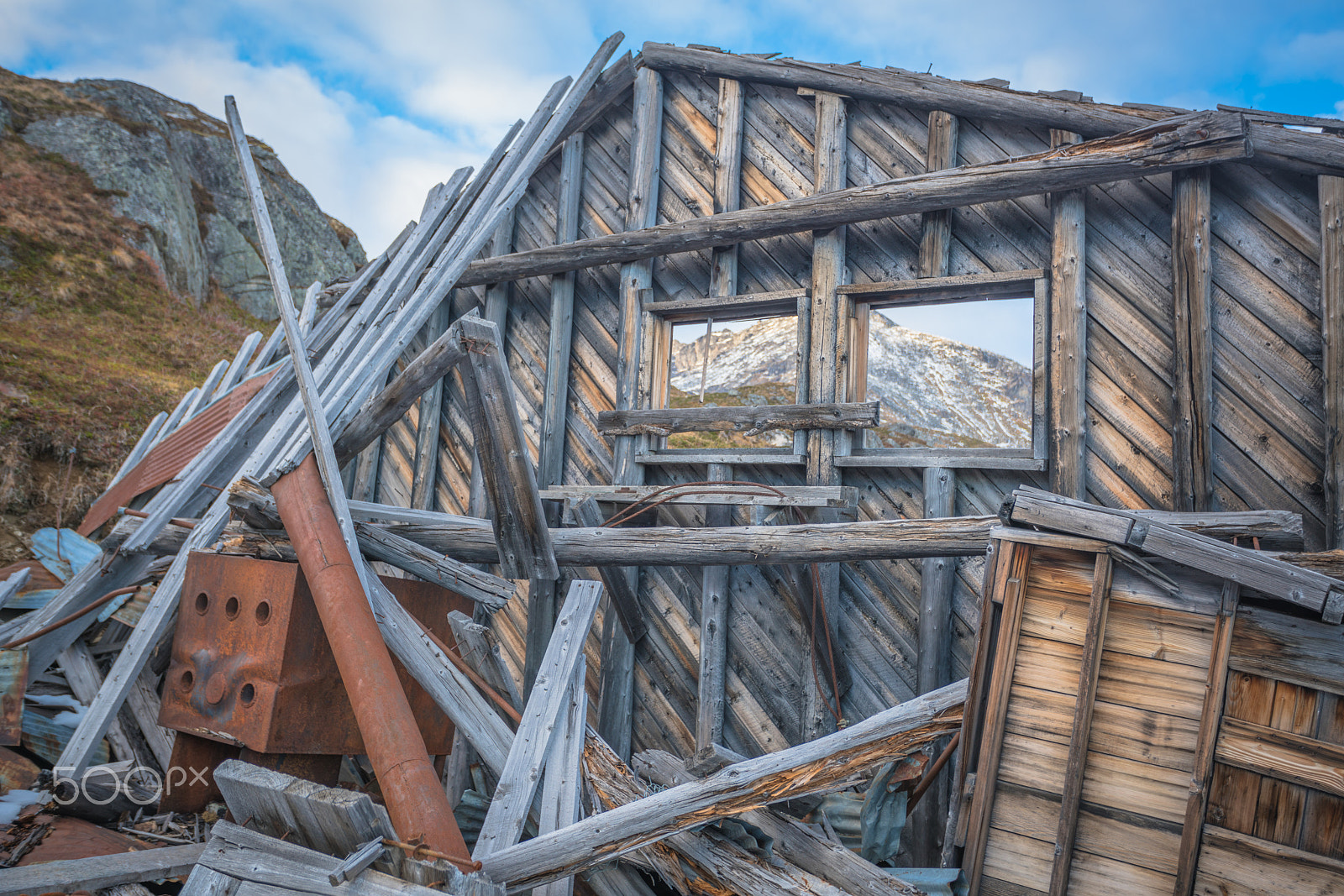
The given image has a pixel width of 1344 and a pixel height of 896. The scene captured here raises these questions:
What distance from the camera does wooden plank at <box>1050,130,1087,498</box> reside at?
396 cm

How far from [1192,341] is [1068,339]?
569 mm

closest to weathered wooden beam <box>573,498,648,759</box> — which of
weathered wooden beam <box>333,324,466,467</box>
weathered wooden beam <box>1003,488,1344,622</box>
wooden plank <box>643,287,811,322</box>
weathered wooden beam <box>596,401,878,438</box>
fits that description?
weathered wooden beam <box>596,401,878,438</box>

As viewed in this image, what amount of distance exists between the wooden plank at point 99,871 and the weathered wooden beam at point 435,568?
1.49 meters

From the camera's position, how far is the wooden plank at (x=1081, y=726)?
2629 millimetres

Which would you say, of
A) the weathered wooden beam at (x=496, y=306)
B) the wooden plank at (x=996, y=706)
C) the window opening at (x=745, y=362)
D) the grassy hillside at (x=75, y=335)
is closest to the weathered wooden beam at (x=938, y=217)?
the wooden plank at (x=996, y=706)

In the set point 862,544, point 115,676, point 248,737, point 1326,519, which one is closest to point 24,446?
point 115,676

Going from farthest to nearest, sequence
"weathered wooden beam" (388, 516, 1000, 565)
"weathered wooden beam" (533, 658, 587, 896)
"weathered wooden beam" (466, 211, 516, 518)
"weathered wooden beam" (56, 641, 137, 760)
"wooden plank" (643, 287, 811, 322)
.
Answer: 1. "weathered wooden beam" (466, 211, 516, 518)
2. "wooden plank" (643, 287, 811, 322)
3. "weathered wooden beam" (56, 641, 137, 760)
4. "weathered wooden beam" (388, 516, 1000, 565)
5. "weathered wooden beam" (533, 658, 587, 896)

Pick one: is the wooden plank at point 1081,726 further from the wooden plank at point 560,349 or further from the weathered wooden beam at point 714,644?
the wooden plank at point 560,349

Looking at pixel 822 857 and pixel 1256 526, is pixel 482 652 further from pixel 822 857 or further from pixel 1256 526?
pixel 1256 526

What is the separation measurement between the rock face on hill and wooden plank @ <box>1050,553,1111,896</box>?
20.6 meters

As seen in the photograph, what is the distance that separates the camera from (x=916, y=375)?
26.3 meters

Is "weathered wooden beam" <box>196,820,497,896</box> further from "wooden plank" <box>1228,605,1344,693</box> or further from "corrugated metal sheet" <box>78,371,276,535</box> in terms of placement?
"corrugated metal sheet" <box>78,371,276,535</box>

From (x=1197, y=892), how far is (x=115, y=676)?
4994 millimetres

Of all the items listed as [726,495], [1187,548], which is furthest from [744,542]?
[1187,548]
